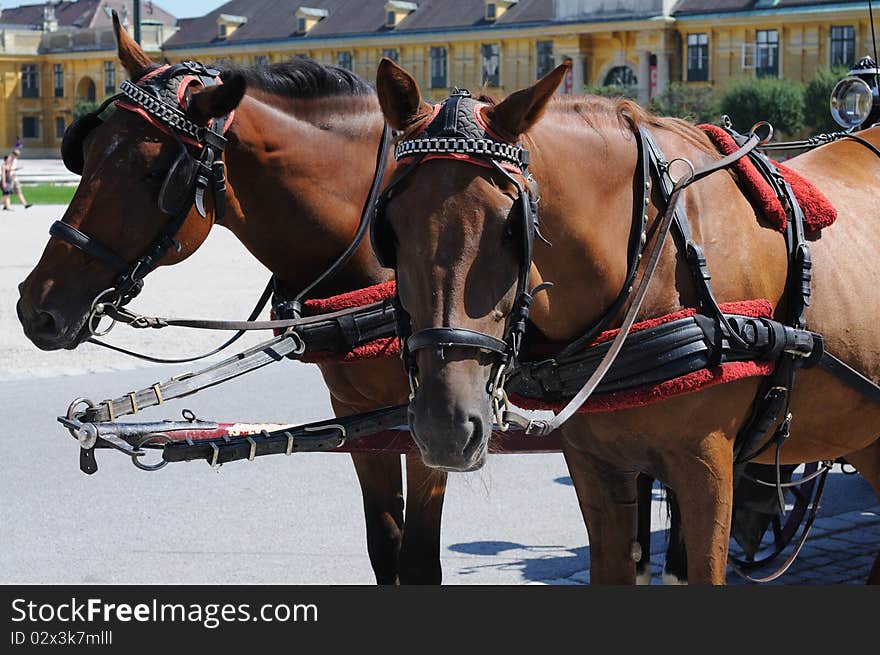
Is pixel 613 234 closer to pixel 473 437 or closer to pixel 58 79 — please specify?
pixel 473 437

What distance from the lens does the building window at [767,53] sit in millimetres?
53750

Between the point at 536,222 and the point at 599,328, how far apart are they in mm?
426

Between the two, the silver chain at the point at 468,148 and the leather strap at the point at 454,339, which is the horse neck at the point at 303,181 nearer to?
the silver chain at the point at 468,148

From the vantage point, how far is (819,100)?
46469 millimetres

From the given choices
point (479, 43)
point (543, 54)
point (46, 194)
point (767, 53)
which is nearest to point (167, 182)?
point (46, 194)

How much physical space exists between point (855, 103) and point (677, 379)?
3178 mm

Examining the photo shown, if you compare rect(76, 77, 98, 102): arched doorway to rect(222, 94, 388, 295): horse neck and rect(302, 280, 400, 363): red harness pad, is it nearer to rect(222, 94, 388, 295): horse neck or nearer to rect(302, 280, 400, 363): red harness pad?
rect(222, 94, 388, 295): horse neck

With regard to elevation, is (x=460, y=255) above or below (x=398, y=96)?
below

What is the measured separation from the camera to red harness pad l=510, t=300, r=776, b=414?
2.78m

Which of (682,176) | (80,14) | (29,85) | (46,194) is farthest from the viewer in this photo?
(80,14)

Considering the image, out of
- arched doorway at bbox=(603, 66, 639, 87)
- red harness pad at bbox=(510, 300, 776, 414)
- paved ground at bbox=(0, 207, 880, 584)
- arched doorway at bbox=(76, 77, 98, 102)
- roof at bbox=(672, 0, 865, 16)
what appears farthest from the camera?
arched doorway at bbox=(76, 77, 98, 102)

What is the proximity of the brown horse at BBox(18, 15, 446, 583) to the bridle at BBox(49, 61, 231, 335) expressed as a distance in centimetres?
3

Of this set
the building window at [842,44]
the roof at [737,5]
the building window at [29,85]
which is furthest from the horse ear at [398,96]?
the building window at [29,85]

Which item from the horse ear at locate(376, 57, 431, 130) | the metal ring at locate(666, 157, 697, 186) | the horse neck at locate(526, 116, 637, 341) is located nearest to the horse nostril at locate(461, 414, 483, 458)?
the horse neck at locate(526, 116, 637, 341)
